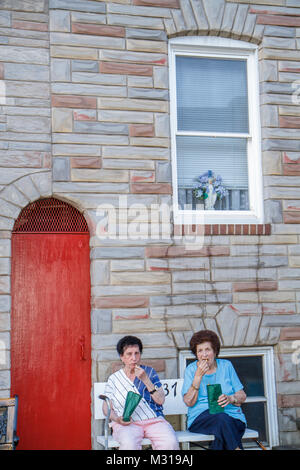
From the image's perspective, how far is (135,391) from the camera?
5.49m

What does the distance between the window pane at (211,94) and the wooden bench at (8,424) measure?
10.7 ft

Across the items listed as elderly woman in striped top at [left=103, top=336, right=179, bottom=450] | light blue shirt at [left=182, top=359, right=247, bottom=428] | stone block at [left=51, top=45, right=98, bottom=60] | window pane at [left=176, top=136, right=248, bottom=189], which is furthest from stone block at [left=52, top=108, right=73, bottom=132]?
light blue shirt at [left=182, top=359, right=247, bottom=428]

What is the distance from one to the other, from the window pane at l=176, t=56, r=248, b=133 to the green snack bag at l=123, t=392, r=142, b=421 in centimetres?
293

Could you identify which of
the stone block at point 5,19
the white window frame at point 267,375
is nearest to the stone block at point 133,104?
the stone block at point 5,19

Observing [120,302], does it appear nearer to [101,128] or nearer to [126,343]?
[126,343]

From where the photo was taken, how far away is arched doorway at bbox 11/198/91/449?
19.9ft

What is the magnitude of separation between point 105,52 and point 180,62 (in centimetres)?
86

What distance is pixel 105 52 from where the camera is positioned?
649cm

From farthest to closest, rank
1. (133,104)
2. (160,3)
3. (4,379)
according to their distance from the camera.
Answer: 1. (160,3)
2. (133,104)
3. (4,379)

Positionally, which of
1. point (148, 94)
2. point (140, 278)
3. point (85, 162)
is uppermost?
point (148, 94)

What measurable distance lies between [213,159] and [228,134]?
31cm

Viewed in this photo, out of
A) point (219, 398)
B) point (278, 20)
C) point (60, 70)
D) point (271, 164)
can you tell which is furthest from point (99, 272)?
point (278, 20)

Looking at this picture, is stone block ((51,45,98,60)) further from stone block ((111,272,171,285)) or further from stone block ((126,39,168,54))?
stone block ((111,272,171,285))
